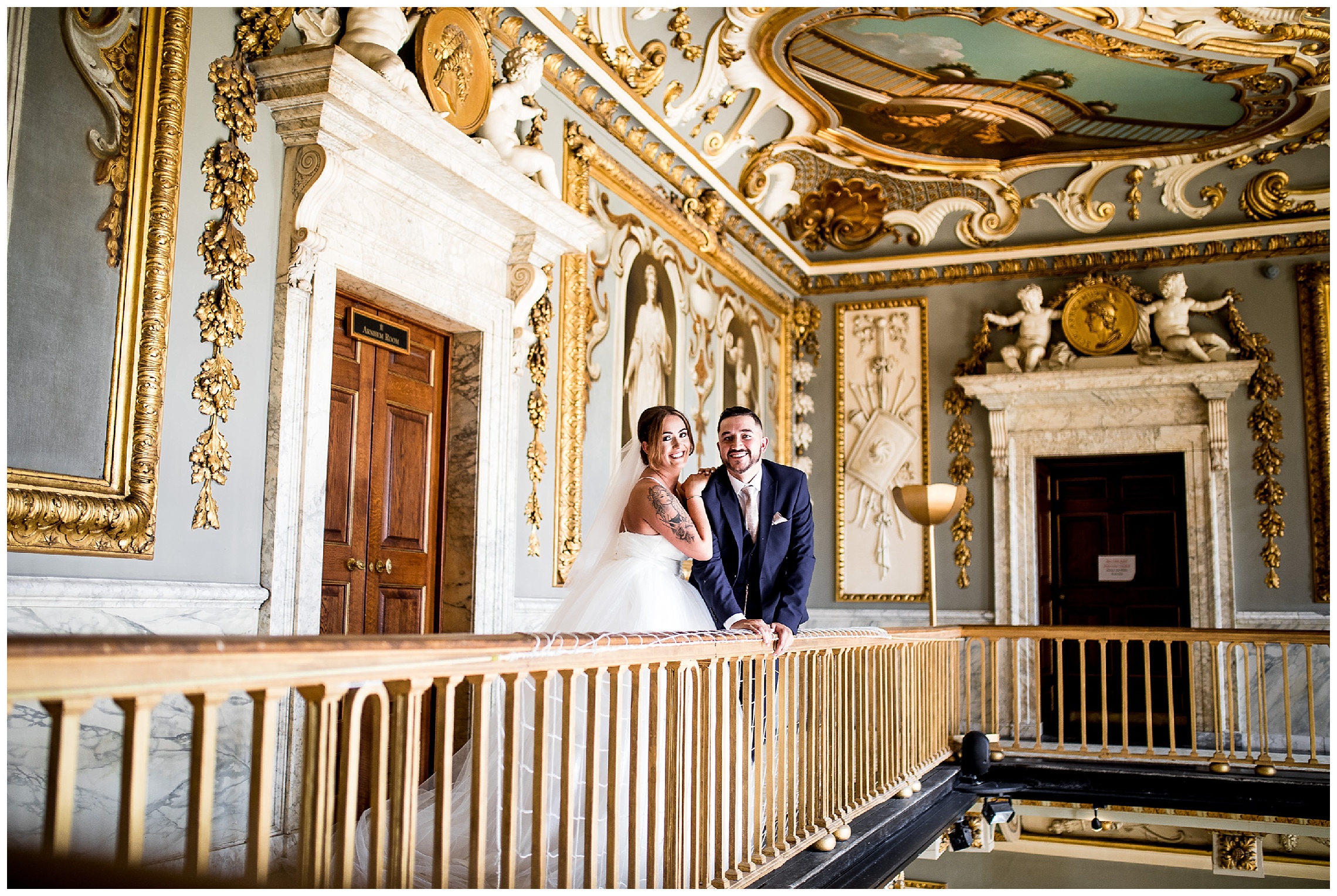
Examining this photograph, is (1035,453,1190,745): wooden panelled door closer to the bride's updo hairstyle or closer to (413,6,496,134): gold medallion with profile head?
(413,6,496,134): gold medallion with profile head

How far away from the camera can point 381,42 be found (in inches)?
190

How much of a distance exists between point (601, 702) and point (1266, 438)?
8.29 metres

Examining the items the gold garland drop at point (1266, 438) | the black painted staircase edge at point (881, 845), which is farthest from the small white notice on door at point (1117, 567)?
the black painted staircase edge at point (881, 845)

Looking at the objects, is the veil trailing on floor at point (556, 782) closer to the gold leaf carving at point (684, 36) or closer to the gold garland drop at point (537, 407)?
the gold garland drop at point (537, 407)

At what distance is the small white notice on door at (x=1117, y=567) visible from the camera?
991 centimetres

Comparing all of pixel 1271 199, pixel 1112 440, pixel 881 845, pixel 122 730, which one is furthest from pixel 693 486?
pixel 1271 199

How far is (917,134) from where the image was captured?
8.99m

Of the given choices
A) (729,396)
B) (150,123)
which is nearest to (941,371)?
(729,396)

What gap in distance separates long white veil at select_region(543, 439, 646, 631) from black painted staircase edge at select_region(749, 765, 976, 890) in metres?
1.25

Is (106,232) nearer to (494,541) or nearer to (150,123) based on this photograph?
(150,123)

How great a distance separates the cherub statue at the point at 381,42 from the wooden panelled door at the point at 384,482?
1066mm

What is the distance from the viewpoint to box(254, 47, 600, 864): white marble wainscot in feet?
14.6

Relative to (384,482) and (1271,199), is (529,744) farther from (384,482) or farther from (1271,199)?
(1271,199)

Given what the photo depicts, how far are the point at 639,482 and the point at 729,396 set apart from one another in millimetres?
5606
